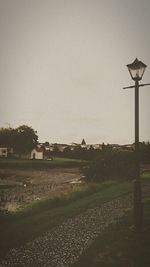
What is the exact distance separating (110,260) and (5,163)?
43.4 feet

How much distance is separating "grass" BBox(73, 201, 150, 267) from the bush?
56.7 ft

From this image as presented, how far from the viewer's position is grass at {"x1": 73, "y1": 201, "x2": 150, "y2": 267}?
702 centimetres

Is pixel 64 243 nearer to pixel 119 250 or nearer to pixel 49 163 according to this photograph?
pixel 119 250

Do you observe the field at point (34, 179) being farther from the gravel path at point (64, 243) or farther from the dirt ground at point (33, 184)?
the gravel path at point (64, 243)

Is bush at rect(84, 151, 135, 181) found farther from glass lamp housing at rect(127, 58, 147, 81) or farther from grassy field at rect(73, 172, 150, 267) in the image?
glass lamp housing at rect(127, 58, 147, 81)

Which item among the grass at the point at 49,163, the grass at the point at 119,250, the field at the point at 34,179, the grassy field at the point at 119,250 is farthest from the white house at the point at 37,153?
the grass at the point at 119,250

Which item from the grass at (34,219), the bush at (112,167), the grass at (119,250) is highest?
the bush at (112,167)

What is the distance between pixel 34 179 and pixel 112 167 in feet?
23.3

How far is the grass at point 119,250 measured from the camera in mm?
7023

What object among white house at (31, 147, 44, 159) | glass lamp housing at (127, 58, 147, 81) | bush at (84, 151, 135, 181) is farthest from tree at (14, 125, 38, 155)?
glass lamp housing at (127, 58, 147, 81)

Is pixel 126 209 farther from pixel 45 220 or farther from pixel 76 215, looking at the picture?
pixel 45 220

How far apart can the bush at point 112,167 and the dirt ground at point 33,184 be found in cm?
132

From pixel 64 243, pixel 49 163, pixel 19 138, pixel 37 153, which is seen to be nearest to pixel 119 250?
pixel 64 243

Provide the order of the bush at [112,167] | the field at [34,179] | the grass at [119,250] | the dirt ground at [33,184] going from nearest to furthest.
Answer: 1. the grass at [119,250]
2. the field at [34,179]
3. the dirt ground at [33,184]
4. the bush at [112,167]
